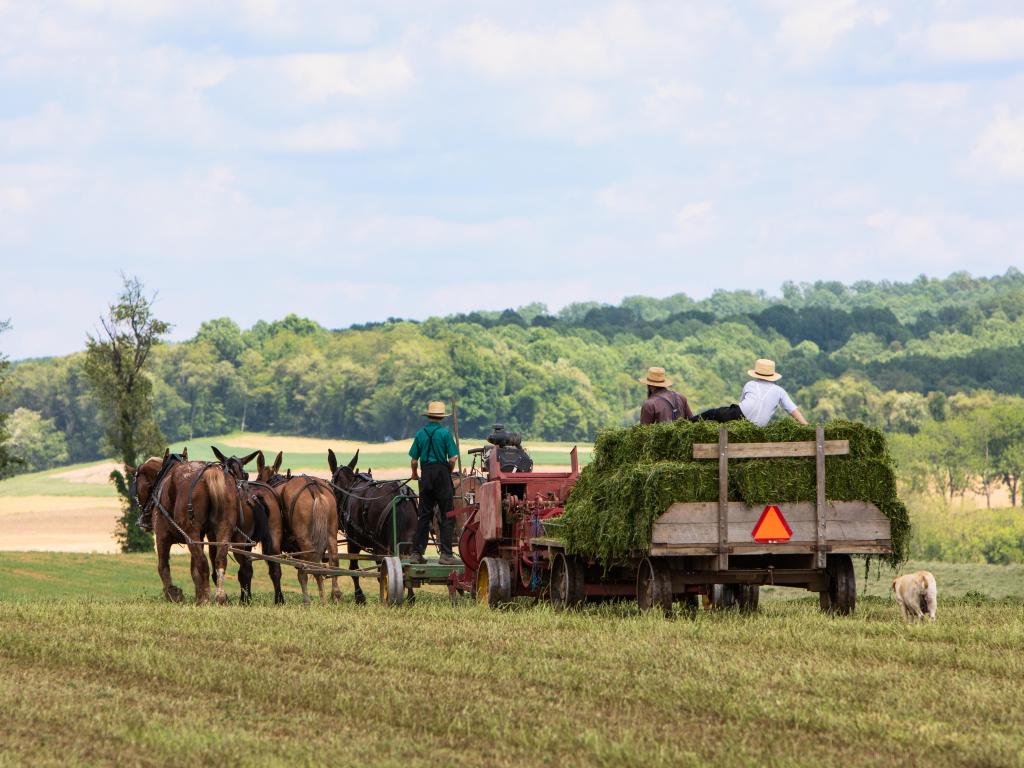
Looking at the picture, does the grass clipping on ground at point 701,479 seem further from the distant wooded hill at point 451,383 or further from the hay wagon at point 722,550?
the distant wooded hill at point 451,383

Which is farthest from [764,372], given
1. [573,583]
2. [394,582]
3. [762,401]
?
[394,582]

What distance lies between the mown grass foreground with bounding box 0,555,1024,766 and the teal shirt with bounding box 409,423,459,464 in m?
4.60

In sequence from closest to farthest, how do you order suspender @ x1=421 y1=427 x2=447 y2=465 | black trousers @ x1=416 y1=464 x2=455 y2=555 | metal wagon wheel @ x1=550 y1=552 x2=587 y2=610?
metal wagon wheel @ x1=550 y1=552 x2=587 y2=610 → suspender @ x1=421 y1=427 x2=447 y2=465 → black trousers @ x1=416 y1=464 x2=455 y2=555

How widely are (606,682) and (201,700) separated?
9.15 feet

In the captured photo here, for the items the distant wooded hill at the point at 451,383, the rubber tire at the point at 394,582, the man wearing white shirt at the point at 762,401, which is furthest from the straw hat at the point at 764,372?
the distant wooded hill at the point at 451,383

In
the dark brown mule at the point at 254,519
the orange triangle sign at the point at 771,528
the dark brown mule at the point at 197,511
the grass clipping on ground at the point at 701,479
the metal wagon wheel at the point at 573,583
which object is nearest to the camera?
the grass clipping on ground at the point at 701,479

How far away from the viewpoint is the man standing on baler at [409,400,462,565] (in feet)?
65.3

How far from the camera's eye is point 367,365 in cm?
15838

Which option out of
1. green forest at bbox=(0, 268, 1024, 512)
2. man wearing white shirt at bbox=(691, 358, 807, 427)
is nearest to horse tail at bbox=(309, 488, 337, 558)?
man wearing white shirt at bbox=(691, 358, 807, 427)

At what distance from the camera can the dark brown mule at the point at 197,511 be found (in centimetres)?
1966

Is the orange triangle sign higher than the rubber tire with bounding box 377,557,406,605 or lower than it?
higher

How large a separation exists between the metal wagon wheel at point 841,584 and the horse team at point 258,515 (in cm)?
617

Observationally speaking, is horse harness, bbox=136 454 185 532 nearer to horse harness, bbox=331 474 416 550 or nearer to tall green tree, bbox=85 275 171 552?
horse harness, bbox=331 474 416 550

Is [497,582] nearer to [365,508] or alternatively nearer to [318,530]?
[318,530]
